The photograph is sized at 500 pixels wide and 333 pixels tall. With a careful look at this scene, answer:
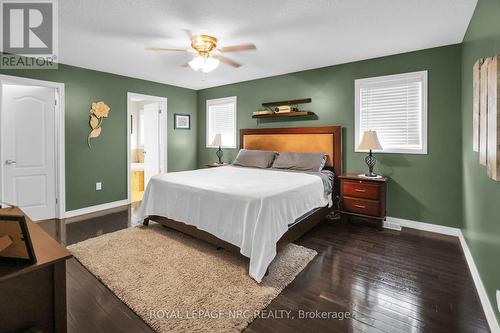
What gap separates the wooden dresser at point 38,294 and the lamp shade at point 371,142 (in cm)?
353

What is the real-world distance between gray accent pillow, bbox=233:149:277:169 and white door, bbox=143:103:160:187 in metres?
2.04

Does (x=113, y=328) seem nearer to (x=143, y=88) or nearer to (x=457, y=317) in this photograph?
(x=457, y=317)

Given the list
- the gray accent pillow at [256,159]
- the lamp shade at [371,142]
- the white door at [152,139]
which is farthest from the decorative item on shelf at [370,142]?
the white door at [152,139]

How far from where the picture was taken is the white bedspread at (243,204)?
2.39 m

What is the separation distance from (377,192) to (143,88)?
465 cm

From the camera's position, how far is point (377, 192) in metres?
3.57

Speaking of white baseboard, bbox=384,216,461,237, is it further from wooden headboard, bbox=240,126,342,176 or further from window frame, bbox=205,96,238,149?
window frame, bbox=205,96,238,149

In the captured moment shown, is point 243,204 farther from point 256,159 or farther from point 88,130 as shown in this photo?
point 88,130

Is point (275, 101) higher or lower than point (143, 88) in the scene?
lower

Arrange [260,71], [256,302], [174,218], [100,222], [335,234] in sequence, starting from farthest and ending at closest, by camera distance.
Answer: [260,71] < [100,222] < [335,234] < [174,218] < [256,302]

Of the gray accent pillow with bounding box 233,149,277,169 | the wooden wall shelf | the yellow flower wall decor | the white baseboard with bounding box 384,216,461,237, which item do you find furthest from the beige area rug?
the wooden wall shelf

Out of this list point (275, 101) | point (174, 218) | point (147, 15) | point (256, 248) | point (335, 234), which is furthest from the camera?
point (275, 101)

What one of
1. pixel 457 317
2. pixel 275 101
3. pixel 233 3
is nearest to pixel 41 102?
pixel 233 3

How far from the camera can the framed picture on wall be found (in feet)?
19.6
